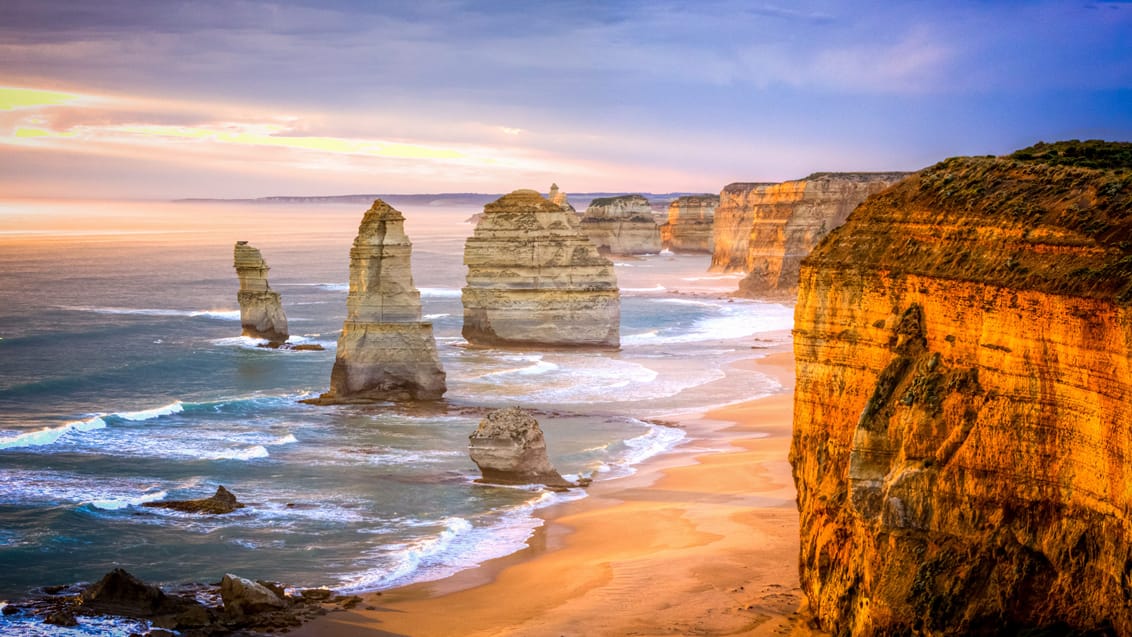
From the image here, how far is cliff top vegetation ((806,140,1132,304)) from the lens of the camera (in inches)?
502

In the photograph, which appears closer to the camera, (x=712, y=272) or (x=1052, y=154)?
(x=1052, y=154)

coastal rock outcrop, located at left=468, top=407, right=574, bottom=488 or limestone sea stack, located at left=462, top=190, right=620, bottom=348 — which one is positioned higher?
limestone sea stack, located at left=462, top=190, right=620, bottom=348

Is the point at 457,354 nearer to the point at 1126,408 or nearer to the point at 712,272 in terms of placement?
the point at 1126,408

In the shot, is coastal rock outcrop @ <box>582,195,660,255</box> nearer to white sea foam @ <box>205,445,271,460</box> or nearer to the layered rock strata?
the layered rock strata

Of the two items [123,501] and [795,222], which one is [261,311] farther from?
[795,222]

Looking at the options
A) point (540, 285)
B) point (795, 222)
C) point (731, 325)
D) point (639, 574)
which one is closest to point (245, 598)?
point (639, 574)

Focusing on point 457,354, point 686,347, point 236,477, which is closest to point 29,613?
point 236,477

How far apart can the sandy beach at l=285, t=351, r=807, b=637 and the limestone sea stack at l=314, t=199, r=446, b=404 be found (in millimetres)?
11502

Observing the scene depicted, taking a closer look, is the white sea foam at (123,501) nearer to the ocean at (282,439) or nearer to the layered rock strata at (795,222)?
the ocean at (282,439)

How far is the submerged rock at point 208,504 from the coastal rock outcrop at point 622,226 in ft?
419

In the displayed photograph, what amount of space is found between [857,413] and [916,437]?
170 cm

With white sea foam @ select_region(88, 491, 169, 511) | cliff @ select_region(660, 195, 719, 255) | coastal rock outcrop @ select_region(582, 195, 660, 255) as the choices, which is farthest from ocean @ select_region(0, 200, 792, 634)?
cliff @ select_region(660, 195, 719, 255)

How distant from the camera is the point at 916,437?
13.9 metres

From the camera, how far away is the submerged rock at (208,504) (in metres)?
26.2
